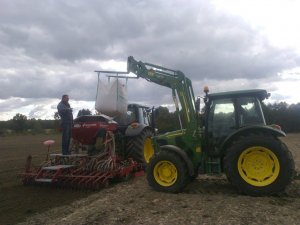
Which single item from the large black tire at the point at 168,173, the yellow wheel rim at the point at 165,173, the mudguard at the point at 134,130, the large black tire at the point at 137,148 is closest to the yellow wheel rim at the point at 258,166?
the large black tire at the point at 168,173

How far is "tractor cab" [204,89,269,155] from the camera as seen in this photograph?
7766 mm

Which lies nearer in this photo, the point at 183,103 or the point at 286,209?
the point at 286,209

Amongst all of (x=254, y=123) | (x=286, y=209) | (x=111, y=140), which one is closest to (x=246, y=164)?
(x=254, y=123)

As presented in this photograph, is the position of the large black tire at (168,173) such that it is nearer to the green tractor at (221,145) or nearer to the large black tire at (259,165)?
the green tractor at (221,145)

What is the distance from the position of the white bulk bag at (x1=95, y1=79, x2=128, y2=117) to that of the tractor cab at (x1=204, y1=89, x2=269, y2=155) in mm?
3139

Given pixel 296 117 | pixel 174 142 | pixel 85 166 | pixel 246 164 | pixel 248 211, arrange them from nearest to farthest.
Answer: pixel 248 211, pixel 246 164, pixel 174 142, pixel 85 166, pixel 296 117

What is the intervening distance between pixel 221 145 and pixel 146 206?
6.88 ft

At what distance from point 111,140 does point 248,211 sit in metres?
4.64

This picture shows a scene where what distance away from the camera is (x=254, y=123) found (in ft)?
25.4

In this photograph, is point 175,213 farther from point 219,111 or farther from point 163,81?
point 163,81

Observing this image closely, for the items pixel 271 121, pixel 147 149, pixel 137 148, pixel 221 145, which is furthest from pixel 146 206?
pixel 271 121

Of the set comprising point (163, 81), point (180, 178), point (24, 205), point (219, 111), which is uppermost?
point (163, 81)

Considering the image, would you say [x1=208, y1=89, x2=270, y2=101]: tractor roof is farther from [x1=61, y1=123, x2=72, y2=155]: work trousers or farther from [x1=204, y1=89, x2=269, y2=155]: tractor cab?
[x1=61, y1=123, x2=72, y2=155]: work trousers

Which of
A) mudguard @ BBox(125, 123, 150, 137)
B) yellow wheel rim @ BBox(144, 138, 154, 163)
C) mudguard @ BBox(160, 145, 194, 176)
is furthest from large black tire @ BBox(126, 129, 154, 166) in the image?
mudguard @ BBox(160, 145, 194, 176)
